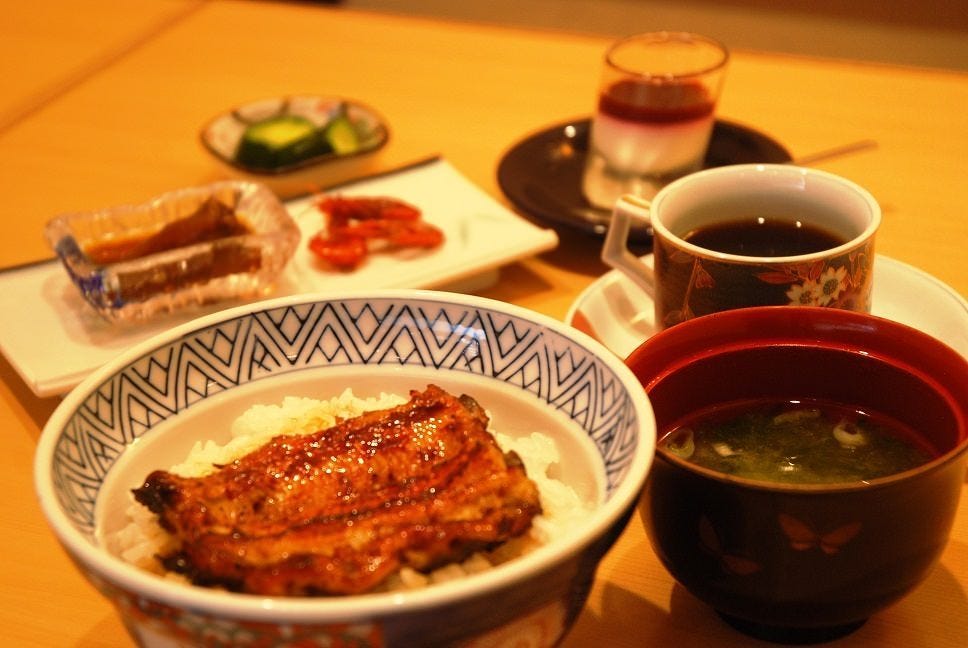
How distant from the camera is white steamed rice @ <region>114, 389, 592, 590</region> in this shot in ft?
2.85

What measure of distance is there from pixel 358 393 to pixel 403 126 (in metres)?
1.37

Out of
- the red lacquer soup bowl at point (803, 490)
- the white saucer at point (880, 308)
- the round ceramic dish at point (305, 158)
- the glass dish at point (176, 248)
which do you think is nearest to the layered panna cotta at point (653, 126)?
the white saucer at point (880, 308)

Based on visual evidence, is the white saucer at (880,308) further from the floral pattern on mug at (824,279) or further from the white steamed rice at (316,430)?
the white steamed rice at (316,430)

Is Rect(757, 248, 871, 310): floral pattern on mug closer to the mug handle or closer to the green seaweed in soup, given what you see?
the green seaweed in soup

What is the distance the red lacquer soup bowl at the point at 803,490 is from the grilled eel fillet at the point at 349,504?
159 millimetres

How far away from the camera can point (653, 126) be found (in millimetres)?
1853

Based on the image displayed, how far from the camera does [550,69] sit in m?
2.64

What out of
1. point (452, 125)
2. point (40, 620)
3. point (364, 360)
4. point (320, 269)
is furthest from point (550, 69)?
point (40, 620)

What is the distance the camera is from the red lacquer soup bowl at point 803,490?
83 centimetres

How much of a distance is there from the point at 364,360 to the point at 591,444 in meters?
0.30

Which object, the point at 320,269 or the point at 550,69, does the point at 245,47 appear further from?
the point at 320,269

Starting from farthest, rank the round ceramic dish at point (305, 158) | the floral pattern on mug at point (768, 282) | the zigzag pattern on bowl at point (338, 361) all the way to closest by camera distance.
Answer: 1. the round ceramic dish at point (305, 158)
2. the floral pattern on mug at point (768, 282)
3. the zigzag pattern on bowl at point (338, 361)

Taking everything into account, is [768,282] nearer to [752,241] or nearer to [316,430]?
[752,241]

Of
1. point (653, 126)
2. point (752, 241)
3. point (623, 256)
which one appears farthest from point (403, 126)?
point (752, 241)
